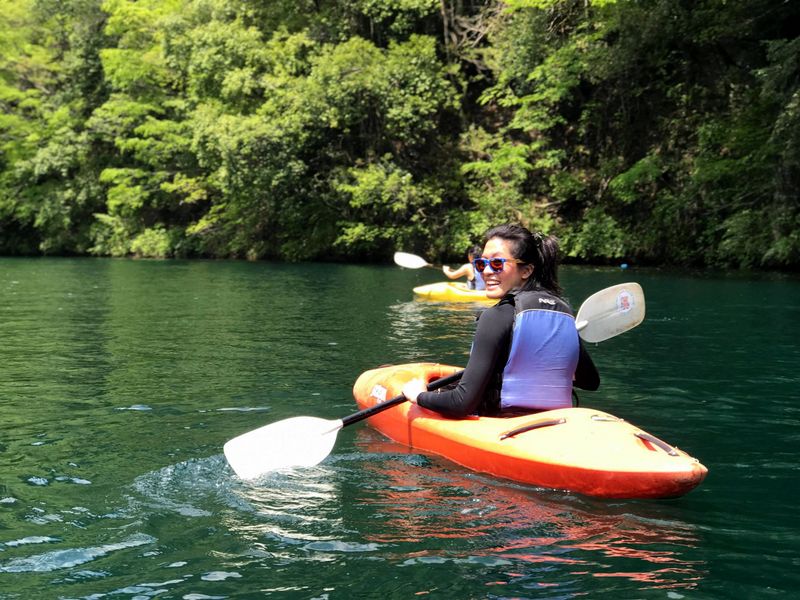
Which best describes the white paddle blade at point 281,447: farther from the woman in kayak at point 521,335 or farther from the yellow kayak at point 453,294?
the yellow kayak at point 453,294

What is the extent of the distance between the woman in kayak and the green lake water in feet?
1.39

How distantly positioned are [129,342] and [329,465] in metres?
4.47

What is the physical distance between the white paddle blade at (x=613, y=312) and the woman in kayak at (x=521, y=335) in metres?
0.83

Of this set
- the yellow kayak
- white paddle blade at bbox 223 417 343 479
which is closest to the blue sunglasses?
white paddle blade at bbox 223 417 343 479

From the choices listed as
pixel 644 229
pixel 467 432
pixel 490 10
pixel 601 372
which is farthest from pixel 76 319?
pixel 490 10

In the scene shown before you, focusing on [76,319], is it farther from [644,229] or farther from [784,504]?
[644,229]

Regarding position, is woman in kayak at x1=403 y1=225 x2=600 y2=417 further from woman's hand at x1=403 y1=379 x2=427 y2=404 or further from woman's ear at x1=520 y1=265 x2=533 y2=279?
woman's hand at x1=403 y1=379 x2=427 y2=404

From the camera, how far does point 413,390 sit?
4371mm

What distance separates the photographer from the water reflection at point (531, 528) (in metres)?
2.88

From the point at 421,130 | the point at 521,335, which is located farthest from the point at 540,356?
the point at 421,130

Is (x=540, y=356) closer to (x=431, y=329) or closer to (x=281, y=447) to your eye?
(x=281, y=447)

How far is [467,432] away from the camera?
13.2ft

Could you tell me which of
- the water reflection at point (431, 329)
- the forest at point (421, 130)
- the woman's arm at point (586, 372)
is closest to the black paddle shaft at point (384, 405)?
the woman's arm at point (586, 372)

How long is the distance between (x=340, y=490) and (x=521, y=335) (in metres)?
1.08
